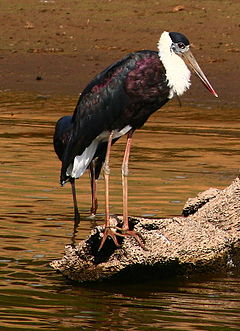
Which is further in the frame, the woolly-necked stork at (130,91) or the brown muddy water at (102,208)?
the woolly-necked stork at (130,91)

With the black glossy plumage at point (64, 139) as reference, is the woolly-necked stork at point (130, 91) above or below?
above

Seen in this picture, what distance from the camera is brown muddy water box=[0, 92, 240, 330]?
722 cm

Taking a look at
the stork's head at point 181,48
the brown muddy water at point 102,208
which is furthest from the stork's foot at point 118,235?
the stork's head at point 181,48

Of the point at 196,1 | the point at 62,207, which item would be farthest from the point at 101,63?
the point at 62,207

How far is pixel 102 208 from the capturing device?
10.7 m

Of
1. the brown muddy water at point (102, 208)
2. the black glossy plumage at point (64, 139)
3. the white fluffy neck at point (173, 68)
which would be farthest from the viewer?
the black glossy plumage at point (64, 139)

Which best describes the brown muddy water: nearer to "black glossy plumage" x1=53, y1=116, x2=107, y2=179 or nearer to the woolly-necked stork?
"black glossy plumage" x1=53, y1=116, x2=107, y2=179

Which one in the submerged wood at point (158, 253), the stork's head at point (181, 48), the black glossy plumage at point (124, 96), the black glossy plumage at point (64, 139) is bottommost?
the submerged wood at point (158, 253)

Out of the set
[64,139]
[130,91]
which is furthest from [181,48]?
[64,139]

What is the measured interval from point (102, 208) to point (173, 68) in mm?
2442

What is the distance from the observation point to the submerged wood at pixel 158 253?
8008mm

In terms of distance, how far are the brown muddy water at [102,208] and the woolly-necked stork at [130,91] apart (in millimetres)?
791

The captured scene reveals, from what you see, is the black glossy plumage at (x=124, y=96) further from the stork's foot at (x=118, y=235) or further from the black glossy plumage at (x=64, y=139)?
the black glossy plumage at (x=64, y=139)

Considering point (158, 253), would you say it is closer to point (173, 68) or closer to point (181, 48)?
point (173, 68)
